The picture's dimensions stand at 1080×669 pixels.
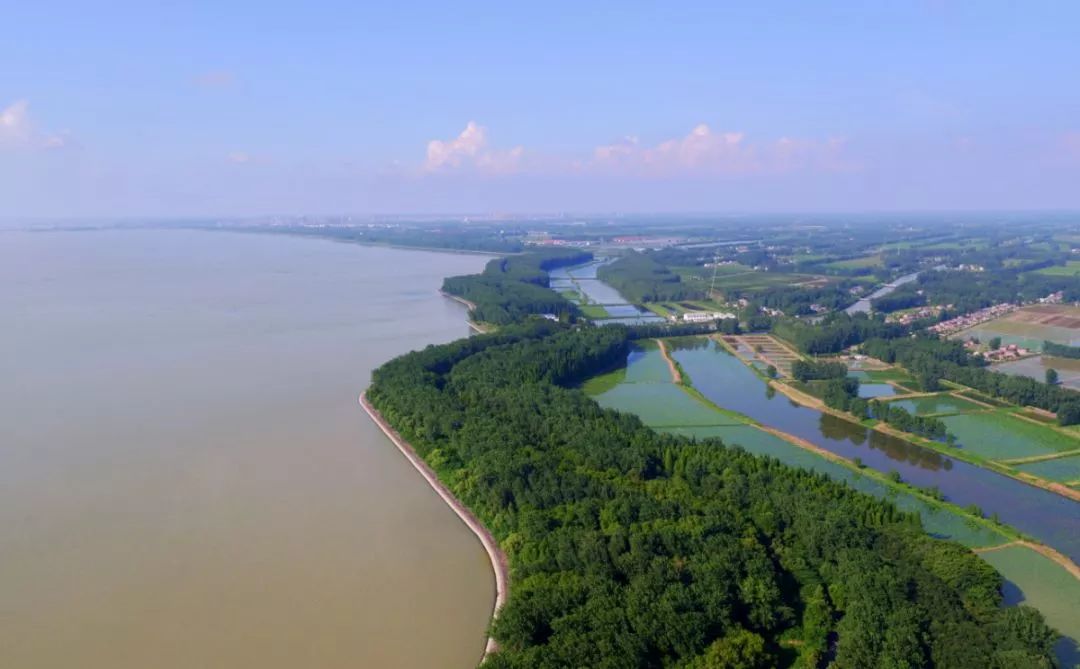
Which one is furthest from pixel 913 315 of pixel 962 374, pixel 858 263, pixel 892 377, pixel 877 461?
pixel 858 263

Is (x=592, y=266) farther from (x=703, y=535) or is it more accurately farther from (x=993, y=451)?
(x=703, y=535)

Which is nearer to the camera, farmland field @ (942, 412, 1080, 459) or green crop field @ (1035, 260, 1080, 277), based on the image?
farmland field @ (942, 412, 1080, 459)

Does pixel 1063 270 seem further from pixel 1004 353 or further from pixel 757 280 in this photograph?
pixel 1004 353

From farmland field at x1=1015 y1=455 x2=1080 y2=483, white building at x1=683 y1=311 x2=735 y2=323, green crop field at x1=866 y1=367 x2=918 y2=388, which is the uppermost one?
white building at x1=683 y1=311 x2=735 y2=323

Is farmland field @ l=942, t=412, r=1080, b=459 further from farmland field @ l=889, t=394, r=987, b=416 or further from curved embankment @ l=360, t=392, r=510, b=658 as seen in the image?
curved embankment @ l=360, t=392, r=510, b=658

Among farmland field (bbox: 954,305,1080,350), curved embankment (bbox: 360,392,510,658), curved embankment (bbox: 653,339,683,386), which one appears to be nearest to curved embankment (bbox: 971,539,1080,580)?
curved embankment (bbox: 360,392,510,658)
